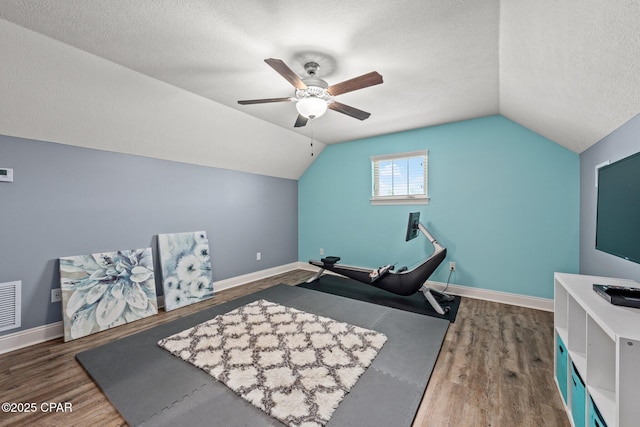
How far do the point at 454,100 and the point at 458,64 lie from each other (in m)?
0.81

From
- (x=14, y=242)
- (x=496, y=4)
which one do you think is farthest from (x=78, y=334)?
(x=496, y=4)

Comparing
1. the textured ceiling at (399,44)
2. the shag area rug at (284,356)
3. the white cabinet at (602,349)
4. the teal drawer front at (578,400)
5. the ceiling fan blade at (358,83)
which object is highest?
the textured ceiling at (399,44)

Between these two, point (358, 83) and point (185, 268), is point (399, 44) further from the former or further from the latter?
point (185, 268)

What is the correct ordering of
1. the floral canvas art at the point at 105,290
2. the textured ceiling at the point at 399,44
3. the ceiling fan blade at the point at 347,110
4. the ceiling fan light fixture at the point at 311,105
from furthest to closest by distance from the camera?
the floral canvas art at the point at 105,290
the ceiling fan blade at the point at 347,110
the ceiling fan light fixture at the point at 311,105
the textured ceiling at the point at 399,44

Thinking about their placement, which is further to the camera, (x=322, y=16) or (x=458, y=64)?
(x=458, y=64)

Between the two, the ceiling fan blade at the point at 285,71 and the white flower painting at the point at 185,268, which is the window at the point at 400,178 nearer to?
the ceiling fan blade at the point at 285,71

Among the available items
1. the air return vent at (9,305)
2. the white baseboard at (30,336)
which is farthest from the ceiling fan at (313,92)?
the white baseboard at (30,336)

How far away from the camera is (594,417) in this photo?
1.09 meters

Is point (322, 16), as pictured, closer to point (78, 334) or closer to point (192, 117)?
point (192, 117)

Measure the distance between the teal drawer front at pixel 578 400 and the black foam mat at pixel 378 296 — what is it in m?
1.38

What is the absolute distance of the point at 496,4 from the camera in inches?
59.7

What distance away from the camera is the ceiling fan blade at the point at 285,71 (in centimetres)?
162

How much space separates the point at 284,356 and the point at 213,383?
544 mm

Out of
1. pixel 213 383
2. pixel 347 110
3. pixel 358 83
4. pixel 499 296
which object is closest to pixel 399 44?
pixel 358 83
